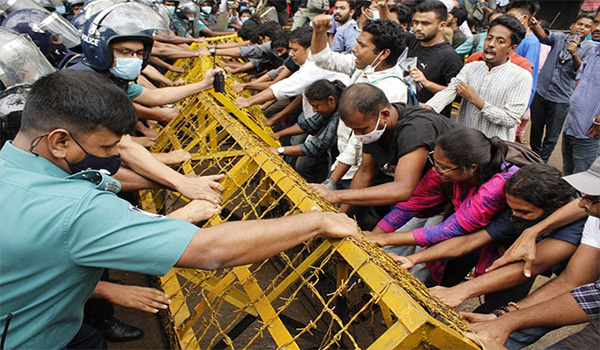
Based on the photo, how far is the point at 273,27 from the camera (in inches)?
295

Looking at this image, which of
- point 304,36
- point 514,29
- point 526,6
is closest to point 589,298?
point 514,29

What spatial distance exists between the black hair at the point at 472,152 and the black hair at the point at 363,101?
527 mm

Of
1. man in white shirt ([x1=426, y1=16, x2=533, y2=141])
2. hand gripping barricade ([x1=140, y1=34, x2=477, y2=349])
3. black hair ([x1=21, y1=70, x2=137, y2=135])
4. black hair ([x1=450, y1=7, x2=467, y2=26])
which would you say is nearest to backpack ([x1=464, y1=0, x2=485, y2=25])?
black hair ([x1=450, y1=7, x2=467, y2=26])

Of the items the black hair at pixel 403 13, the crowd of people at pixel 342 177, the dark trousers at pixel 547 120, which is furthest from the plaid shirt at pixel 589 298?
the black hair at pixel 403 13

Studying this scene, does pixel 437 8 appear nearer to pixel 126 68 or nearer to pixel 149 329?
pixel 126 68

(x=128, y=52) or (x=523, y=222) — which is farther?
(x=128, y=52)

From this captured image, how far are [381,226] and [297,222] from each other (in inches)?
62.0

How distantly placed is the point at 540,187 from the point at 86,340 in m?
2.44

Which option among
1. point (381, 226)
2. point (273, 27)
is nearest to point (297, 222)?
point (381, 226)

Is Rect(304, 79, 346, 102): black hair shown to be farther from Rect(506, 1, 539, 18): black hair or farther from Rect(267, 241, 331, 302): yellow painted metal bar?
Rect(506, 1, 539, 18): black hair

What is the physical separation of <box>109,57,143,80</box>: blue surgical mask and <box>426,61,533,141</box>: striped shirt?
2532mm

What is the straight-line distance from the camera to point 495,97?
12.4 feet

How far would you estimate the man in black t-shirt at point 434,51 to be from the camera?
4.57 meters

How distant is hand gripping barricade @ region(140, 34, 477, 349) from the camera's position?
1.46 metres
